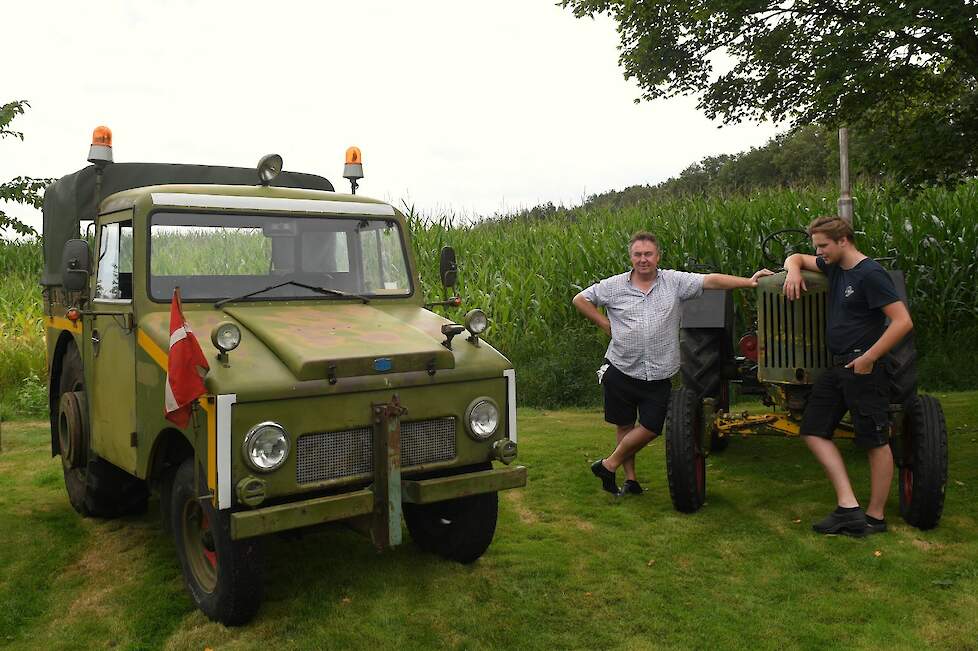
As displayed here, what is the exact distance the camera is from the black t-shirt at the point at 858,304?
17.1 feet

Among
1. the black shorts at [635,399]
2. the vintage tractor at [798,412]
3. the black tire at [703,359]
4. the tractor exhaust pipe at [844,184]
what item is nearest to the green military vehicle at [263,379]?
the black shorts at [635,399]

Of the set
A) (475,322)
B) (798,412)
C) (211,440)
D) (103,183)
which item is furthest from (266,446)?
(798,412)

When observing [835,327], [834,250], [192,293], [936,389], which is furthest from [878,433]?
[936,389]

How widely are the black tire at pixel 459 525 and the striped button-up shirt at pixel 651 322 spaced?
1.52 m

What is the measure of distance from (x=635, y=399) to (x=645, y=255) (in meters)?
0.98

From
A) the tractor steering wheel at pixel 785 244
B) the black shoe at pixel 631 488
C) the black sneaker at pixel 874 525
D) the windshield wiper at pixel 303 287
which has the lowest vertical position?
the black sneaker at pixel 874 525

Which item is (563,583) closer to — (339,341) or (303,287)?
(339,341)

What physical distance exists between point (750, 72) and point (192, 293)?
847 cm

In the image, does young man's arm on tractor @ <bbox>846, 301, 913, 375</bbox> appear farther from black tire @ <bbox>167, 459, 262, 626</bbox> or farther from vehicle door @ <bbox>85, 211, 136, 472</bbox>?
vehicle door @ <bbox>85, 211, 136, 472</bbox>

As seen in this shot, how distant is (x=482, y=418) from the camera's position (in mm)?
4820

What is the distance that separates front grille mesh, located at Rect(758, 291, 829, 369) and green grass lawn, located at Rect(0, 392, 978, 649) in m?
1.04

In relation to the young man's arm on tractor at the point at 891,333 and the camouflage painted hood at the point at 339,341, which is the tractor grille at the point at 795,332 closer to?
the young man's arm on tractor at the point at 891,333

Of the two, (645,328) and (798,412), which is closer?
(645,328)

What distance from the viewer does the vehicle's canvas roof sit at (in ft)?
20.7
